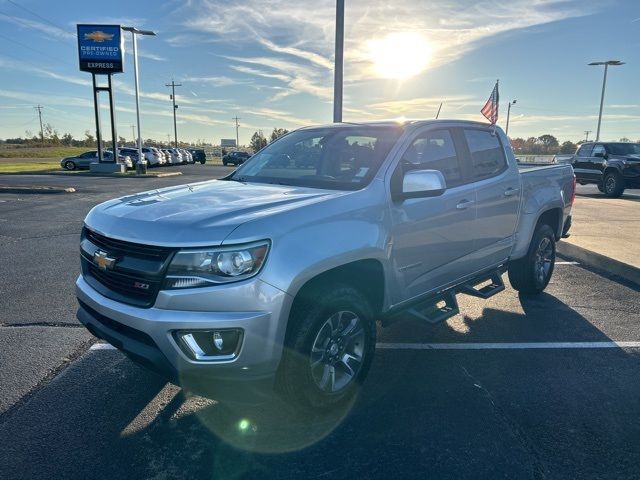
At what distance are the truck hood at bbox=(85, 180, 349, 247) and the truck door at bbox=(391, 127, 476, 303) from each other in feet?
2.01

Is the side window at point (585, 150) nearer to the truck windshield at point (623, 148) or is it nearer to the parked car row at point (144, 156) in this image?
the truck windshield at point (623, 148)

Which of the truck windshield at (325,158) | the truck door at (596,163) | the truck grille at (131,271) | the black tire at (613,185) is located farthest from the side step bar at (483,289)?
the truck door at (596,163)

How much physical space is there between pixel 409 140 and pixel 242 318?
2.07 m

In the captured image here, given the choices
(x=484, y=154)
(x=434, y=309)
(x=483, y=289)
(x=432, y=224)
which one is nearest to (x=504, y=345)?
(x=483, y=289)

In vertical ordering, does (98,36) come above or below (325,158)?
above

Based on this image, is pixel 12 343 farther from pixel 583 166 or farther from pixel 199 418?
pixel 583 166

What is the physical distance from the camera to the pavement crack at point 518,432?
2.66 metres

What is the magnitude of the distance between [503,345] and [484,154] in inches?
73.4

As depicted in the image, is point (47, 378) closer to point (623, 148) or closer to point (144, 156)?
point (623, 148)

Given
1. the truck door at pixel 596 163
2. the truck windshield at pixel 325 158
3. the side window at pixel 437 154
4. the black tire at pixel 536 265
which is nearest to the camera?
the truck windshield at pixel 325 158

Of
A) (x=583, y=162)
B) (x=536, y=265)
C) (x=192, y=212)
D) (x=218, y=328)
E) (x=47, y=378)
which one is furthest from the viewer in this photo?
(x=583, y=162)

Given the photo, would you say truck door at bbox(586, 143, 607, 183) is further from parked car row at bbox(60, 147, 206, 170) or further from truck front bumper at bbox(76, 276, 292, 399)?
parked car row at bbox(60, 147, 206, 170)

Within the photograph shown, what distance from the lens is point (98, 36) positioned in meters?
30.3

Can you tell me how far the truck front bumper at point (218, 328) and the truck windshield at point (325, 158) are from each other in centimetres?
120
